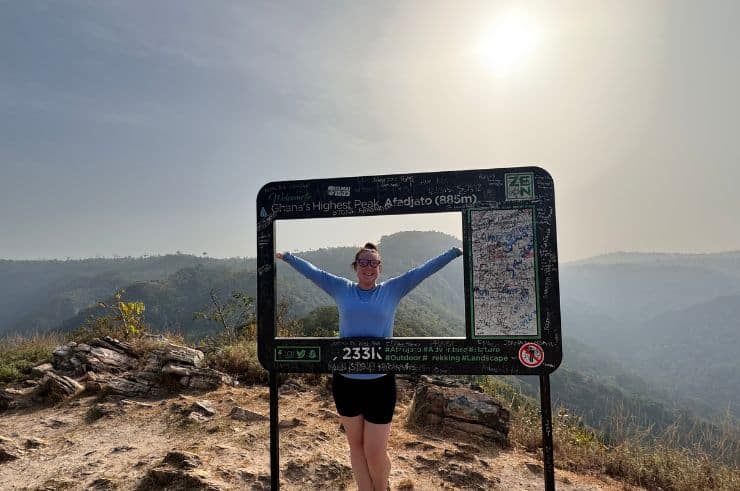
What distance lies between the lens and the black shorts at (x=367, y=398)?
312 cm

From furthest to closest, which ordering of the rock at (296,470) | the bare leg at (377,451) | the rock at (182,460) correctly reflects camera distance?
the rock at (296,470), the rock at (182,460), the bare leg at (377,451)

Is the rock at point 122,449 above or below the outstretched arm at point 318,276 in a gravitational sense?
below

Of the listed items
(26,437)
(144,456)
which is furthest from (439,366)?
(26,437)

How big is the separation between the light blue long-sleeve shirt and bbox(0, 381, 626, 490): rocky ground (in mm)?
2026

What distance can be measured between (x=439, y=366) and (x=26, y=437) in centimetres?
570

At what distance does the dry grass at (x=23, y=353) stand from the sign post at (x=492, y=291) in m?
6.91

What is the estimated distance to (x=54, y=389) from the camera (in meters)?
6.64

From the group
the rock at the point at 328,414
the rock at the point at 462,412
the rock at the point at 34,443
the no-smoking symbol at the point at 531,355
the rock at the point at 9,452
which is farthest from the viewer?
the rock at the point at 328,414

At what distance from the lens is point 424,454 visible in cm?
496

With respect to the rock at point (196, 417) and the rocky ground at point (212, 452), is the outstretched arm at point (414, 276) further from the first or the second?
the rock at point (196, 417)

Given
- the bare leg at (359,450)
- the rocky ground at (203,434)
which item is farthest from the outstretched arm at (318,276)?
the rocky ground at (203,434)

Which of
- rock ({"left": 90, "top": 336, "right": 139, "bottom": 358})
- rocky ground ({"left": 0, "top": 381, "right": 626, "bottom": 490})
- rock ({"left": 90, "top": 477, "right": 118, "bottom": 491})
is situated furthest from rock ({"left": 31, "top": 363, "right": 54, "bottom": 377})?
rock ({"left": 90, "top": 477, "right": 118, "bottom": 491})

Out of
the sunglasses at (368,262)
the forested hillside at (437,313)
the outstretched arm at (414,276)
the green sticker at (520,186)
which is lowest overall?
the forested hillside at (437,313)

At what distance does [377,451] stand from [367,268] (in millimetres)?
1444
